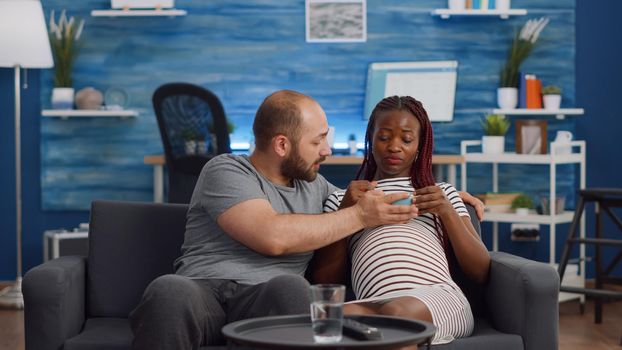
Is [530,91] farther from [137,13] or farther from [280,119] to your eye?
[280,119]

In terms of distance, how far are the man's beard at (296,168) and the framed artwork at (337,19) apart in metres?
3.21

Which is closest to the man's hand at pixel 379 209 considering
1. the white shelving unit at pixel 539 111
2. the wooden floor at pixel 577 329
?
the wooden floor at pixel 577 329

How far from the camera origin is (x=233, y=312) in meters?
2.72

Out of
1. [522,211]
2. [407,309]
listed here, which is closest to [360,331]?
[407,309]

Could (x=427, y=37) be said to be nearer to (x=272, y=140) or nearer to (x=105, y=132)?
(x=105, y=132)

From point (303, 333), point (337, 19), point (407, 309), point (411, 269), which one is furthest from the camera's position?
point (337, 19)

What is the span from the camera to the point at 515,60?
19.4 feet

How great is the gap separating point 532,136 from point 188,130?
6.32 feet

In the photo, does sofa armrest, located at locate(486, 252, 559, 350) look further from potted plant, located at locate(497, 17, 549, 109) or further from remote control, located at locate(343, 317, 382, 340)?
potted plant, located at locate(497, 17, 549, 109)

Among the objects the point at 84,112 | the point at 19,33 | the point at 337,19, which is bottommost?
the point at 84,112

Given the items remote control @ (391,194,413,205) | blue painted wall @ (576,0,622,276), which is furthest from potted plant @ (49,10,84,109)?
remote control @ (391,194,413,205)

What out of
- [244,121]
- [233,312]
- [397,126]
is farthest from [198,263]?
[244,121]

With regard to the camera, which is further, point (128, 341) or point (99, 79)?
point (99, 79)

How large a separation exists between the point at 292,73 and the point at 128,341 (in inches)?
139
